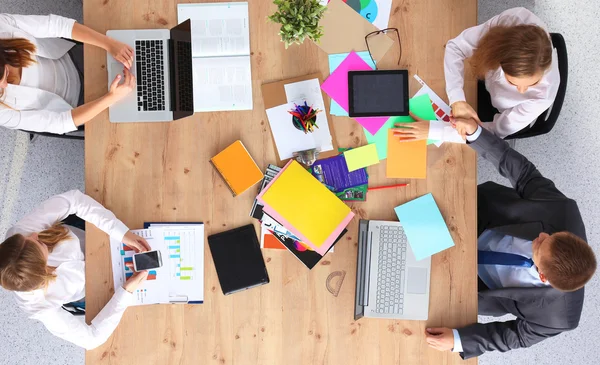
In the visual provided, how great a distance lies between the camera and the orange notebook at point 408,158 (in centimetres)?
170

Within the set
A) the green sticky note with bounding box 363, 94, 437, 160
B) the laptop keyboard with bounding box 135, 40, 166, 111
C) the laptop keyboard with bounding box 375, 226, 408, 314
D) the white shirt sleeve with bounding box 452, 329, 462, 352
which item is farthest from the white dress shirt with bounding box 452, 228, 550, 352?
the laptop keyboard with bounding box 135, 40, 166, 111

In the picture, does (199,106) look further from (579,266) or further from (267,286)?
(579,266)

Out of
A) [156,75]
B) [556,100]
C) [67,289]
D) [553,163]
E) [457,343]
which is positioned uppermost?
[156,75]

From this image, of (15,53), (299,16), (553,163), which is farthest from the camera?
(553,163)

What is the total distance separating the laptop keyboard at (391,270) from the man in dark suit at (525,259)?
0.58 ft

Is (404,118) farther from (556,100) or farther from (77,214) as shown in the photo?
(77,214)

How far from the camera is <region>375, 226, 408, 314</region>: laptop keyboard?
1675 millimetres

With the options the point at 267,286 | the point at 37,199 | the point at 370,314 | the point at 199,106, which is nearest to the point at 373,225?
the point at 370,314

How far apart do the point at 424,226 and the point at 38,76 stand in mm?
1605

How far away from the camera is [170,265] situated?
1689mm

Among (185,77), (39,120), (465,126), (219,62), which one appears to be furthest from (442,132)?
(39,120)

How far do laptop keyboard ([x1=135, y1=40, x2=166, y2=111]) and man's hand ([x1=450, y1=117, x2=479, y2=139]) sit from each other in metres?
1.10

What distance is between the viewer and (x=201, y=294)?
66.3 inches

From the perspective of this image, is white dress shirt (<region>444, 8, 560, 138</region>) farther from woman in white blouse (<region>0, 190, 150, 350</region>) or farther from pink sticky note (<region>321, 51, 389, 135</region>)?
woman in white blouse (<region>0, 190, 150, 350</region>)
